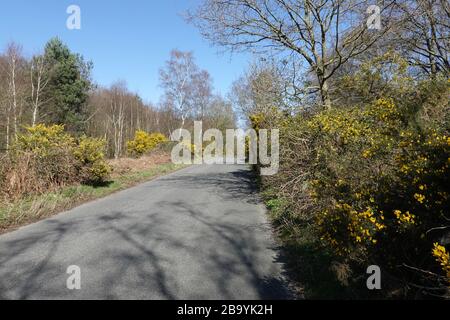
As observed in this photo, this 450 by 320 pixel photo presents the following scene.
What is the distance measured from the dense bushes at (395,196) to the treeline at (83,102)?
15.7 m

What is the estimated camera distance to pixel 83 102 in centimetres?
3784

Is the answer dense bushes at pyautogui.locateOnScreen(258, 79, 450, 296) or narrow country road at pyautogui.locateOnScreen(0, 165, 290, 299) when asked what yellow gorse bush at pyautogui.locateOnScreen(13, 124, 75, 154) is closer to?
narrow country road at pyautogui.locateOnScreen(0, 165, 290, 299)

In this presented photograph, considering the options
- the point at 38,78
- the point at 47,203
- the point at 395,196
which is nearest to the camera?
the point at 395,196

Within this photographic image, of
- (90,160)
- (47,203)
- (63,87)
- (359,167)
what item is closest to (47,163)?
(90,160)

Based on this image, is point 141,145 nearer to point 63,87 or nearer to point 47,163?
point 63,87

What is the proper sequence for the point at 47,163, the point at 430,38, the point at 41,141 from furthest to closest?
the point at 430,38 → the point at 41,141 → the point at 47,163

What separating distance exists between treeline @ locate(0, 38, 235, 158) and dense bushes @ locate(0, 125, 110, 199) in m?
4.66

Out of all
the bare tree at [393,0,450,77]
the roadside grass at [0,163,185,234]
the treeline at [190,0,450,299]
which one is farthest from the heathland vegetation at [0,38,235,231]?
the bare tree at [393,0,450,77]

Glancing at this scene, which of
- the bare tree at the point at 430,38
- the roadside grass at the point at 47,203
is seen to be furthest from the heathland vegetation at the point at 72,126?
the bare tree at the point at 430,38

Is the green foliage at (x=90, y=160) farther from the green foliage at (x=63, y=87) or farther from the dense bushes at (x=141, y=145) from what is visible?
the green foliage at (x=63, y=87)

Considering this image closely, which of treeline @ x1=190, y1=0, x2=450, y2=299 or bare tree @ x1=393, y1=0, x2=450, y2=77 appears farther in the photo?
bare tree @ x1=393, y1=0, x2=450, y2=77

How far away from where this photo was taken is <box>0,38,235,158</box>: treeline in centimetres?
3080

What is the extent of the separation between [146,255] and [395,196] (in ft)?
13.1

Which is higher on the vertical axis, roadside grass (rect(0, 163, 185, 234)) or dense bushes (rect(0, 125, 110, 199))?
dense bushes (rect(0, 125, 110, 199))
